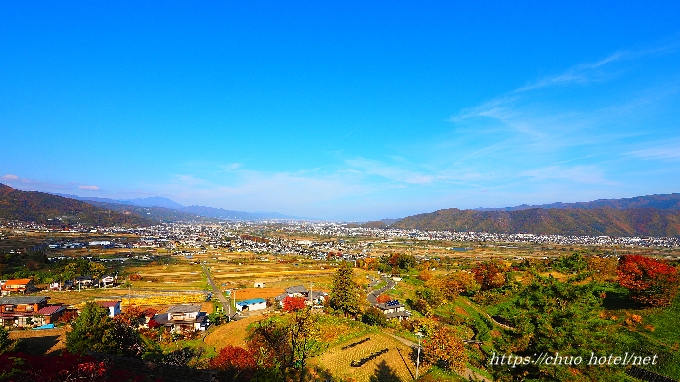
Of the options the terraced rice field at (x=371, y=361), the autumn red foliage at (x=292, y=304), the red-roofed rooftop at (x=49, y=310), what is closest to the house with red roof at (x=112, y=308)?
the red-roofed rooftop at (x=49, y=310)

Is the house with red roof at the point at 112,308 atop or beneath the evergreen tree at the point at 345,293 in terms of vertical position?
beneath

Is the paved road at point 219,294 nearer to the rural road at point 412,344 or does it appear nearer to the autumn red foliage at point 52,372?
the rural road at point 412,344

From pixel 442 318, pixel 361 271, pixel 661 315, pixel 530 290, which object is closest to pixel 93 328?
pixel 530 290

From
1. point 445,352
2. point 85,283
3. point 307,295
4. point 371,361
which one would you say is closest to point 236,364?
point 371,361

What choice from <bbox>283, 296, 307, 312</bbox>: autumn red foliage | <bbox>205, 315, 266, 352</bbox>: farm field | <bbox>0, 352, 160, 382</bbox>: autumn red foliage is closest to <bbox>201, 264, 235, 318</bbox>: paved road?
<bbox>283, 296, 307, 312</bbox>: autumn red foliage

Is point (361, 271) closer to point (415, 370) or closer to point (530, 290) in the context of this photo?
point (415, 370)

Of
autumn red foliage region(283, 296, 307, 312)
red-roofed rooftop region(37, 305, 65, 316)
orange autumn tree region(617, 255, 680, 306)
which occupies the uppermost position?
orange autumn tree region(617, 255, 680, 306)

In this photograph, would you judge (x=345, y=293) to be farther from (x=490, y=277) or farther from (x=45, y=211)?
(x=45, y=211)

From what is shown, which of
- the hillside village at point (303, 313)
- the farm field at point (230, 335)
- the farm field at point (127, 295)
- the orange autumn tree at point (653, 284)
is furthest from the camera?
the farm field at point (127, 295)

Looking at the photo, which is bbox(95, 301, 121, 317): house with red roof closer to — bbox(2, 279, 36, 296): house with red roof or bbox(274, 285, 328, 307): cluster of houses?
bbox(274, 285, 328, 307): cluster of houses

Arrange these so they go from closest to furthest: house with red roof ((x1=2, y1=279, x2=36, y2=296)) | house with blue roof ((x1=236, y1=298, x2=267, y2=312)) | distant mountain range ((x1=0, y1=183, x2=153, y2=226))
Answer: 1. house with blue roof ((x1=236, y1=298, x2=267, y2=312))
2. house with red roof ((x1=2, y1=279, x2=36, y2=296))
3. distant mountain range ((x1=0, y1=183, x2=153, y2=226))

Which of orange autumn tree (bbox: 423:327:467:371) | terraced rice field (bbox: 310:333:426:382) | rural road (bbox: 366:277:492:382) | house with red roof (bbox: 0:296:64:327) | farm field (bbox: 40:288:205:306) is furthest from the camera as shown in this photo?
farm field (bbox: 40:288:205:306)

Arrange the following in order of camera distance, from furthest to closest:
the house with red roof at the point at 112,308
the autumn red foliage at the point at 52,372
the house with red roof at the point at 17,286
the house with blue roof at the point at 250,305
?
1. the house with red roof at the point at 17,286
2. the house with blue roof at the point at 250,305
3. the house with red roof at the point at 112,308
4. the autumn red foliage at the point at 52,372
